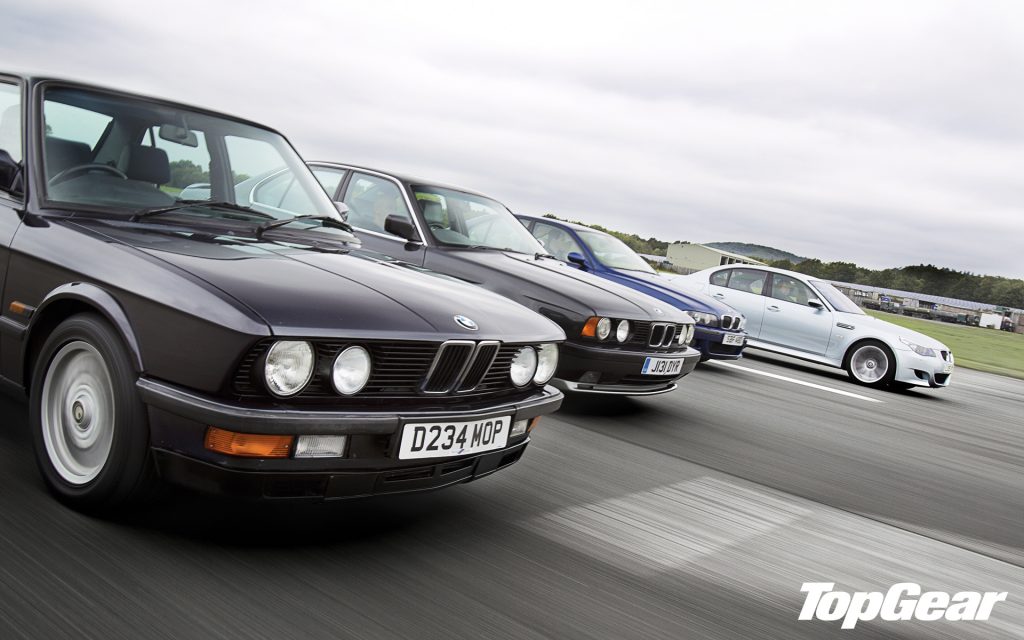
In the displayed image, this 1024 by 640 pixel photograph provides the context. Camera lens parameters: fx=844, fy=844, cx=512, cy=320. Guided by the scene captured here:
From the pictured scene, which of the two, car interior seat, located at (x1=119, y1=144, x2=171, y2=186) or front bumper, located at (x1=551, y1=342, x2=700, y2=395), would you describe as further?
front bumper, located at (x1=551, y1=342, x2=700, y2=395)

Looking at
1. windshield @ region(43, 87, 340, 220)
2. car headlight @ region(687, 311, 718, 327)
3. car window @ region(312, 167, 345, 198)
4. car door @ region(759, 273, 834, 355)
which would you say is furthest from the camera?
car door @ region(759, 273, 834, 355)

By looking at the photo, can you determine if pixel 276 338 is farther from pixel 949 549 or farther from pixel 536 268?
pixel 536 268

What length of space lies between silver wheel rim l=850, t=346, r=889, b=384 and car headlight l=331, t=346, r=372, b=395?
33.1 ft

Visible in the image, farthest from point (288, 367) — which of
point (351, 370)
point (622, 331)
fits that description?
point (622, 331)

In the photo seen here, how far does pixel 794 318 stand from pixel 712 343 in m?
3.54

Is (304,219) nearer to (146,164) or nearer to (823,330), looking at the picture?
(146,164)

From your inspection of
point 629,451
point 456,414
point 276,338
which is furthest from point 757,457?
point 276,338

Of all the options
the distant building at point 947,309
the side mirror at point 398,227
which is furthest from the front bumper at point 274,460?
the distant building at point 947,309

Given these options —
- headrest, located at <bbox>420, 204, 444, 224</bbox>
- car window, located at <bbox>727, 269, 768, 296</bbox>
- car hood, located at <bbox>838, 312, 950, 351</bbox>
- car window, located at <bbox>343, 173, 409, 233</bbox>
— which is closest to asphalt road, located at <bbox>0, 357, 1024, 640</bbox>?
headrest, located at <bbox>420, 204, 444, 224</bbox>

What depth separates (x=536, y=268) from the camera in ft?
20.2

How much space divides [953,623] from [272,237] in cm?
311

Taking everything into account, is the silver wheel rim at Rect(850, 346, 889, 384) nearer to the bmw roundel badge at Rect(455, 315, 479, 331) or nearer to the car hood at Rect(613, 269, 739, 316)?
the car hood at Rect(613, 269, 739, 316)

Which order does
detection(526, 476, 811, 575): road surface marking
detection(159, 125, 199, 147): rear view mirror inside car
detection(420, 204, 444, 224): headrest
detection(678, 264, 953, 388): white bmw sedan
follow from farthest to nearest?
detection(678, 264, 953, 388): white bmw sedan, detection(420, 204, 444, 224): headrest, detection(159, 125, 199, 147): rear view mirror inside car, detection(526, 476, 811, 575): road surface marking

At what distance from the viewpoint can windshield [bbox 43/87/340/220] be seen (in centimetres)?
351
